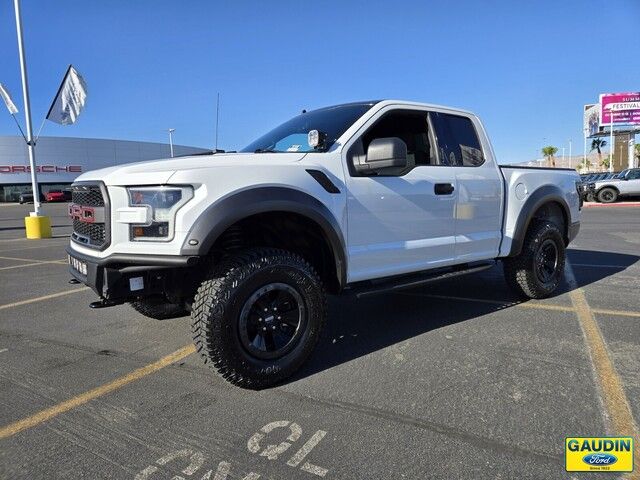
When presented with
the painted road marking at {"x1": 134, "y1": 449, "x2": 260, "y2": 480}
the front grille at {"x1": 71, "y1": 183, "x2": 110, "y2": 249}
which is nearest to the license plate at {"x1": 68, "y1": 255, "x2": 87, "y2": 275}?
the front grille at {"x1": 71, "y1": 183, "x2": 110, "y2": 249}

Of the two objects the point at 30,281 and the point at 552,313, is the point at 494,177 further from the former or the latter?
the point at 30,281

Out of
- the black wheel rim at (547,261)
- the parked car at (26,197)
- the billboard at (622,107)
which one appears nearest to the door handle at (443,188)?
the black wheel rim at (547,261)

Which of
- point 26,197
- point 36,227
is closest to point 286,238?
point 36,227

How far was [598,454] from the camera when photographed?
88.3 inches

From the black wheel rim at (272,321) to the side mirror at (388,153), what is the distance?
109cm

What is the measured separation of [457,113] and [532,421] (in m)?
3.02

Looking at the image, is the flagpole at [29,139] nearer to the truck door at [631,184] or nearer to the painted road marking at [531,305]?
the painted road marking at [531,305]

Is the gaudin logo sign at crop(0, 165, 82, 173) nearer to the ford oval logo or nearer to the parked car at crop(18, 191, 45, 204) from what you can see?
the parked car at crop(18, 191, 45, 204)

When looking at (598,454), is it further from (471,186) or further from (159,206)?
(159,206)

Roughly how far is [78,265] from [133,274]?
666mm

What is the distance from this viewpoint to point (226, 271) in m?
2.87

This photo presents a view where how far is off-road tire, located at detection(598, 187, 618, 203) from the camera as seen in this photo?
24.4 meters

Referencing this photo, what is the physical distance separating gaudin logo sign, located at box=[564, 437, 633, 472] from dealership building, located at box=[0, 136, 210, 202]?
54050 millimetres

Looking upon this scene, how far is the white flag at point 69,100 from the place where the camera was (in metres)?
13.7
